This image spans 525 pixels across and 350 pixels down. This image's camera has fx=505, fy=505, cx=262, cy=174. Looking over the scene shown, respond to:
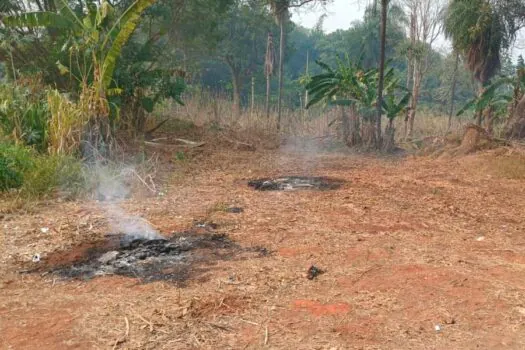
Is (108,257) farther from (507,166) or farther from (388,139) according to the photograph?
(388,139)

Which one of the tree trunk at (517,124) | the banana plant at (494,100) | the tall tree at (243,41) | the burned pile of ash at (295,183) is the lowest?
the burned pile of ash at (295,183)

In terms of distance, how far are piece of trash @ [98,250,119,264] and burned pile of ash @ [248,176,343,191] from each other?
3.29 meters

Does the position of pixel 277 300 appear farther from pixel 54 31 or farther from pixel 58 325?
pixel 54 31

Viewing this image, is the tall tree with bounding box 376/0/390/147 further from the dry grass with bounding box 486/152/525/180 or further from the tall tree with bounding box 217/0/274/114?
the tall tree with bounding box 217/0/274/114

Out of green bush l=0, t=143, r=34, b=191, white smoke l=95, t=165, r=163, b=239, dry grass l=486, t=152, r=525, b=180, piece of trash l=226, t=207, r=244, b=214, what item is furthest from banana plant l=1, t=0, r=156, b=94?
dry grass l=486, t=152, r=525, b=180

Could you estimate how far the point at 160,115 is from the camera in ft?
43.0

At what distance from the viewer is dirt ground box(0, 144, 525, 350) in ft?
10.1

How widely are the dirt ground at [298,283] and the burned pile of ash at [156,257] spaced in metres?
0.13

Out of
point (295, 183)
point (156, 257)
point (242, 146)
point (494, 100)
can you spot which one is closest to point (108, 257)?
point (156, 257)

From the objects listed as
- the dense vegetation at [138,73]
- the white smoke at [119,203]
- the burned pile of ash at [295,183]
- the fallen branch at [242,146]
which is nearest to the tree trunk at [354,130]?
the dense vegetation at [138,73]

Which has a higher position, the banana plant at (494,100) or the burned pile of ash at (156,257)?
the banana plant at (494,100)

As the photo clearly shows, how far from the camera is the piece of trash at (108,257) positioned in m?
4.47

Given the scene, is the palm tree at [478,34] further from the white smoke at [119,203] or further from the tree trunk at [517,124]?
the white smoke at [119,203]

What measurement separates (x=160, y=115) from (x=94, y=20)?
15.2 ft
